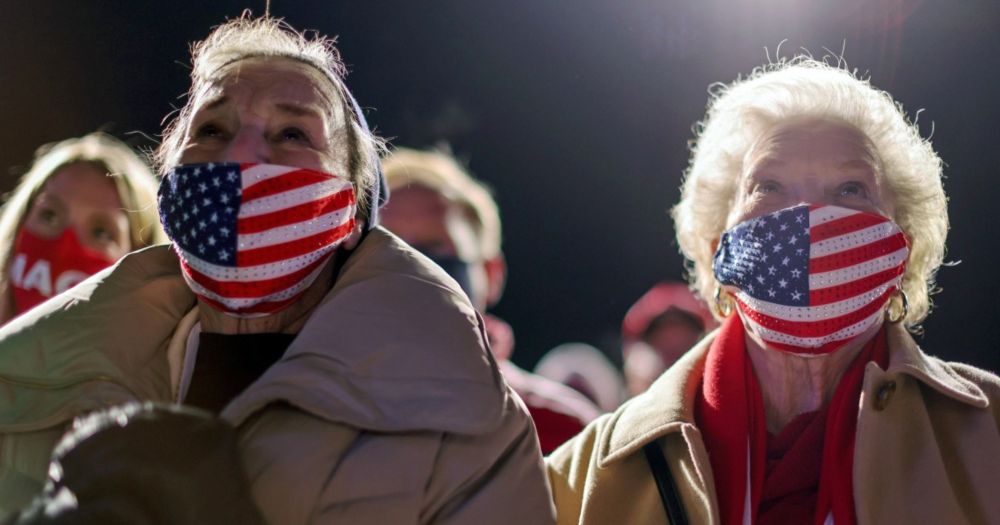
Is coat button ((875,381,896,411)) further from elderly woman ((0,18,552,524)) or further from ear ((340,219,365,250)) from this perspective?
ear ((340,219,365,250))

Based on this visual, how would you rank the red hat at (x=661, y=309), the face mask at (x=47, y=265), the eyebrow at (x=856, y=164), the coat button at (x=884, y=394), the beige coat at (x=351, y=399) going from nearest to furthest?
1. the beige coat at (x=351, y=399)
2. the coat button at (x=884, y=394)
3. the eyebrow at (x=856, y=164)
4. the face mask at (x=47, y=265)
5. the red hat at (x=661, y=309)

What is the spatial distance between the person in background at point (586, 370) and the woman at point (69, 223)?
11.9 ft

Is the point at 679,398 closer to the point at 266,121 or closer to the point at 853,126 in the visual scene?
the point at 853,126

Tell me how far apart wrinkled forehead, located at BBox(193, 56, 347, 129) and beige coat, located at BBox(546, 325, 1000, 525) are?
1.10m

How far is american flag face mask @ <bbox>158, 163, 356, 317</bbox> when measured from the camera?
7.18 feet

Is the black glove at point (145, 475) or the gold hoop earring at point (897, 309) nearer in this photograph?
the black glove at point (145, 475)

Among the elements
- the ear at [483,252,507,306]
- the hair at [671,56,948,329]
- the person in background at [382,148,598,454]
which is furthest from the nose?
the ear at [483,252,507,306]

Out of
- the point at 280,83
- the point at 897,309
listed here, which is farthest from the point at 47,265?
the point at 897,309

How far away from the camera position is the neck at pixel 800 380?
110 inches

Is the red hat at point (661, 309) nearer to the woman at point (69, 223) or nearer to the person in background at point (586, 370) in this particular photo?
the person in background at point (586, 370)

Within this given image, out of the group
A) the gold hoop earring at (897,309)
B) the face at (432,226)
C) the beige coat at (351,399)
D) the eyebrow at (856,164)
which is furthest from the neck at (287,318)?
the face at (432,226)

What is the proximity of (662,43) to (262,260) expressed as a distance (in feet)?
16.9

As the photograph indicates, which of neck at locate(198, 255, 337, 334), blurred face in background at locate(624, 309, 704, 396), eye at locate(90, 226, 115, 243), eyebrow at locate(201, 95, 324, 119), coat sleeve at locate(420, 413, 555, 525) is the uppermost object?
eyebrow at locate(201, 95, 324, 119)

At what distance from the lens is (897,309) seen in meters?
3.00
